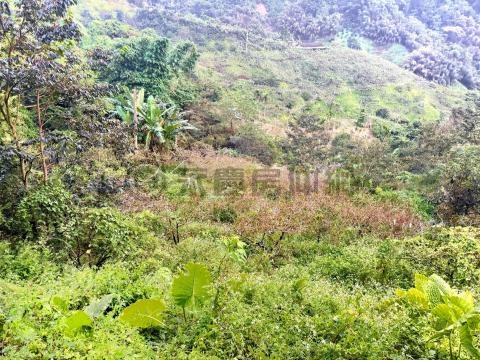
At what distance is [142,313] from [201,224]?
4.73 meters

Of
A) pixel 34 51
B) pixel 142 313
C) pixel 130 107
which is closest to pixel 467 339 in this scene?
pixel 142 313

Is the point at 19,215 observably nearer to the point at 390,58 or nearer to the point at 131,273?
the point at 131,273

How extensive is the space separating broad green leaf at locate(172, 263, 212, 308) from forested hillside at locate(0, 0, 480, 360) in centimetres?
2

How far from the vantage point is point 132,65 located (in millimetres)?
17109

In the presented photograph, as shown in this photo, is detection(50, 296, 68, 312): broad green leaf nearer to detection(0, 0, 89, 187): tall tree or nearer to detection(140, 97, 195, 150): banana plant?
detection(0, 0, 89, 187): tall tree

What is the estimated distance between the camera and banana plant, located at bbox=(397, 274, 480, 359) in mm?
2920

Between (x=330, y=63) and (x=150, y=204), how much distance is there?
33.2 metres

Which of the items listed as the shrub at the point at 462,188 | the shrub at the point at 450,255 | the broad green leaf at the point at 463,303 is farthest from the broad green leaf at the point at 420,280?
the shrub at the point at 462,188

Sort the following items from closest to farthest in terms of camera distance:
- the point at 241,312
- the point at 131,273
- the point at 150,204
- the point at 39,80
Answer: the point at 241,312, the point at 131,273, the point at 39,80, the point at 150,204

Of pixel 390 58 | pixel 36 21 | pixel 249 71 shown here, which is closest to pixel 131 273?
pixel 36 21

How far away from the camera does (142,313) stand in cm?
365

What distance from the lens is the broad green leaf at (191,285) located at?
3.75 m

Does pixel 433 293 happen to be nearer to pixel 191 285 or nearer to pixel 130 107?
pixel 191 285

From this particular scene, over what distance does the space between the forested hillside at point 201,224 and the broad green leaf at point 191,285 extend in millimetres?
19
